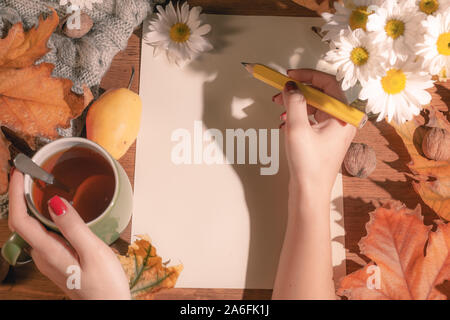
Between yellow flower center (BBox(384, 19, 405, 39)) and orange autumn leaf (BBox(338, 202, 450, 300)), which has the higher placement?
yellow flower center (BBox(384, 19, 405, 39))

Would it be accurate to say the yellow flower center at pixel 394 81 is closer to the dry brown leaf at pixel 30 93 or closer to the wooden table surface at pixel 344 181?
the wooden table surface at pixel 344 181

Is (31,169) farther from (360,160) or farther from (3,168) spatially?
(360,160)

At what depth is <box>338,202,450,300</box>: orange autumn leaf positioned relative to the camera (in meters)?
0.50

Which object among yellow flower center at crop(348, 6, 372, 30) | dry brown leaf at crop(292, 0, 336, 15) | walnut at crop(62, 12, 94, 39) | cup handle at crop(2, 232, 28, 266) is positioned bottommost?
cup handle at crop(2, 232, 28, 266)

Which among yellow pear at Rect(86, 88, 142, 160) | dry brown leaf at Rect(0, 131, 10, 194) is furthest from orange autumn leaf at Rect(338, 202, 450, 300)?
dry brown leaf at Rect(0, 131, 10, 194)

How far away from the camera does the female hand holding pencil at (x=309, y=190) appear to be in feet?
1.58

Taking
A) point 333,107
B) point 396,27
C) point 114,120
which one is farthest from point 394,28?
point 114,120

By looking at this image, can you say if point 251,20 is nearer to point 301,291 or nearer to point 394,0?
point 394,0

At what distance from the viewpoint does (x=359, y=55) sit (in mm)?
443

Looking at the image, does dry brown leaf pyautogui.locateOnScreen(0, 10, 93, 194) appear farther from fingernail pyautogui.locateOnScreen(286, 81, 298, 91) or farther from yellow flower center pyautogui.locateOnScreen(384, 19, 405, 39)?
yellow flower center pyautogui.locateOnScreen(384, 19, 405, 39)

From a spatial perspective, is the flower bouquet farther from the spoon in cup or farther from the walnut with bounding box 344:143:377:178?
the spoon in cup

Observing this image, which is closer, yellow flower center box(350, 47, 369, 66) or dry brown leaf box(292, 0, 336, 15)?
yellow flower center box(350, 47, 369, 66)

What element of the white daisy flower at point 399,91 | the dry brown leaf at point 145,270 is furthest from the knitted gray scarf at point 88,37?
the white daisy flower at point 399,91

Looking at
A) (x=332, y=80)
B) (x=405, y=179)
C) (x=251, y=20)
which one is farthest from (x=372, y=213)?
(x=251, y=20)
